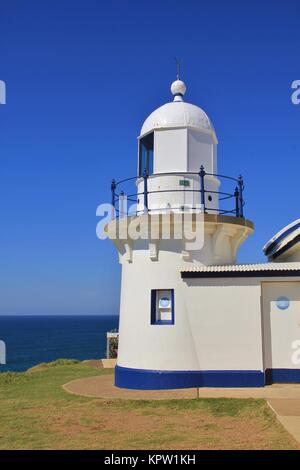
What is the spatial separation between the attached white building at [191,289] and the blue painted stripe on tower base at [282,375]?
27 mm

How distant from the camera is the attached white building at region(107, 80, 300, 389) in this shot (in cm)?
1304

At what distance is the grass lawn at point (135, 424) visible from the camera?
823cm

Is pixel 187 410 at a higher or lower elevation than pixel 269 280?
lower

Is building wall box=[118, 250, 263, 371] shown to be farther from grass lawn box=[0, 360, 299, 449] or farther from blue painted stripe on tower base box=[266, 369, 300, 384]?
grass lawn box=[0, 360, 299, 449]

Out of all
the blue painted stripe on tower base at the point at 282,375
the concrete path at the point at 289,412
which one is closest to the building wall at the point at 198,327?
the blue painted stripe on tower base at the point at 282,375

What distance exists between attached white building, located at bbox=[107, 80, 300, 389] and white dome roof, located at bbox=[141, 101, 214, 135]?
1.7 inches

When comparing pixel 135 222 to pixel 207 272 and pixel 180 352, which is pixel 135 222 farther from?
pixel 180 352

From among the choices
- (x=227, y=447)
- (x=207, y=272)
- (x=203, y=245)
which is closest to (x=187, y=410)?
(x=227, y=447)

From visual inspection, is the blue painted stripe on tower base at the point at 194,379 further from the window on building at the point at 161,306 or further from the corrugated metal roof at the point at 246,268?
the corrugated metal roof at the point at 246,268

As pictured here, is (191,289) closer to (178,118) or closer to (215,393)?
(215,393)

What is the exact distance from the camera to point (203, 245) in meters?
13.8

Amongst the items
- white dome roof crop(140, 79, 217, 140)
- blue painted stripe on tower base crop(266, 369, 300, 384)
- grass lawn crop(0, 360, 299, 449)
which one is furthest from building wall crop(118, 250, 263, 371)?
white dome roof crop(140, 79, 217, 140)

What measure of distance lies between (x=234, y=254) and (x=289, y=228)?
11.3 feet

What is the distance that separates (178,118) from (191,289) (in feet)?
17.5
